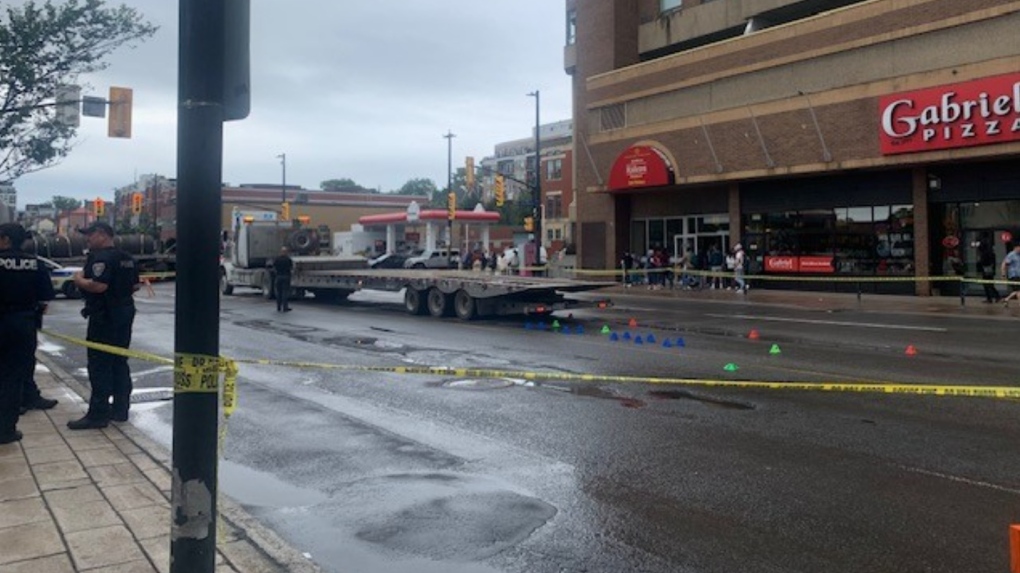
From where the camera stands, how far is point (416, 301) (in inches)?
775

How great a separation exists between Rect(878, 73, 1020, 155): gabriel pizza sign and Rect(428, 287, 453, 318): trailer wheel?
15.6 meters

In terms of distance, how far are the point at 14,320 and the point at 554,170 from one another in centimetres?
7399

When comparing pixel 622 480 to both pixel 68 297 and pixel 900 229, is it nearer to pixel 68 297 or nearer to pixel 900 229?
pixel 900 229

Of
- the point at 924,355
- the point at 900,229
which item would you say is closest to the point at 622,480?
the point at 924,355

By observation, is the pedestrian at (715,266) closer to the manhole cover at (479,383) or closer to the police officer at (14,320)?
the manhole cover at (479,383)

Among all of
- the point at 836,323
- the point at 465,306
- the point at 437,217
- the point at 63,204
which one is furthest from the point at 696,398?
the point at 63,204

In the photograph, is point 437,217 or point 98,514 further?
point 437,217

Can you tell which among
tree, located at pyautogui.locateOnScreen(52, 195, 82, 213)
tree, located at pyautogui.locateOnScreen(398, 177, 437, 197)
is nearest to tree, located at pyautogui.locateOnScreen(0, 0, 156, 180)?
tree, located at pyautogui.locateOnScreen(52, 195, 82, 213)

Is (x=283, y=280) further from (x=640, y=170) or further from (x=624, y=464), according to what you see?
(x=640, y=170)

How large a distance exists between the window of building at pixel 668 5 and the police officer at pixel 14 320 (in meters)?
35.0

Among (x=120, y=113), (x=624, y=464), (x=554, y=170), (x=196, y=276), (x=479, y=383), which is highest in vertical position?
(x=554, y=170)

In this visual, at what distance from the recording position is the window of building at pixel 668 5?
37347 mm

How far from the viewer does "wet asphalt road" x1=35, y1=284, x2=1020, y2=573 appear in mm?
4625

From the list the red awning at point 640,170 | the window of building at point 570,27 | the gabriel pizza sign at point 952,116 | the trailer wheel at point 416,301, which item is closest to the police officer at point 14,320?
the trailer wheel at point 416,301
